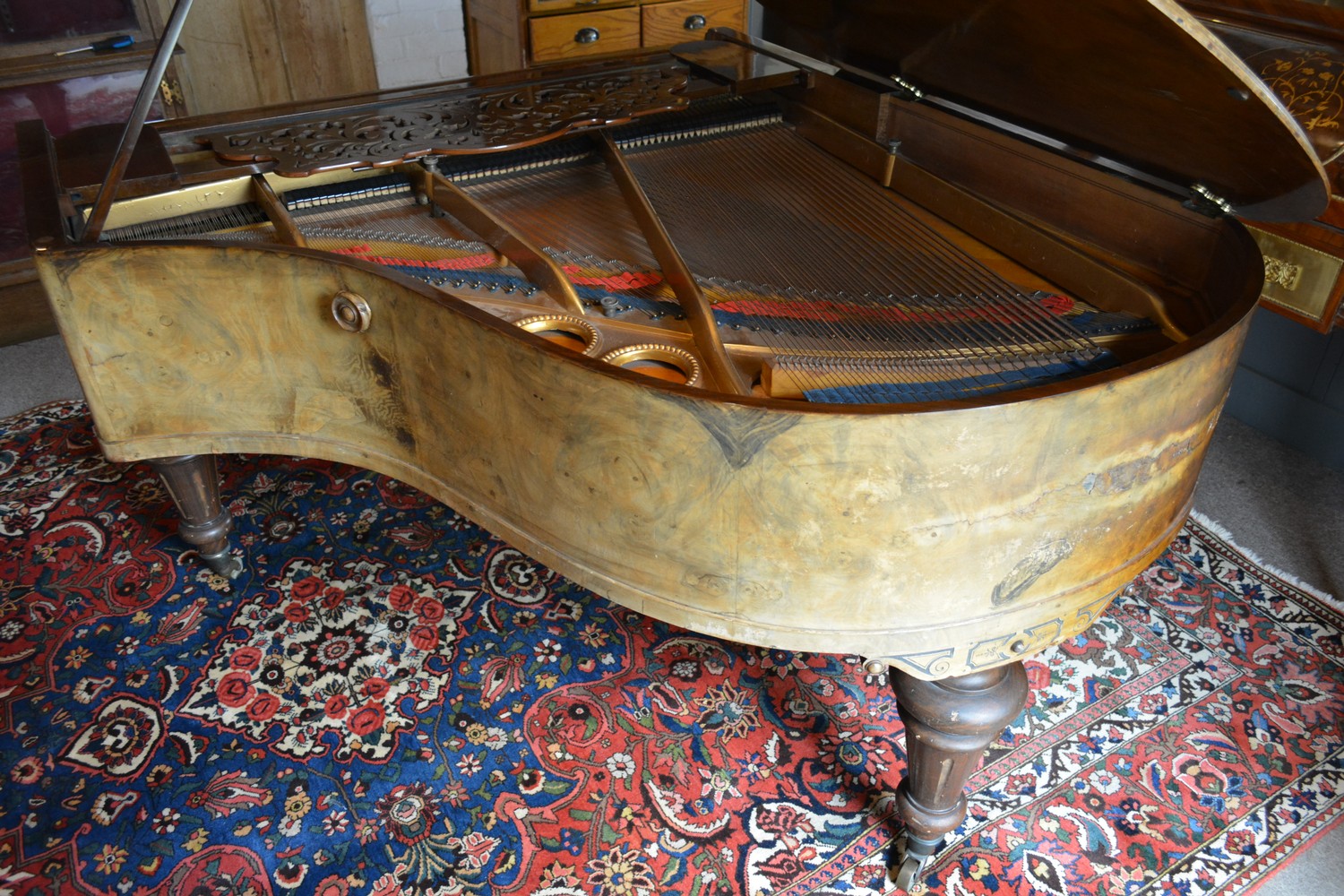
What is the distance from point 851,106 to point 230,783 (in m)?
1.93

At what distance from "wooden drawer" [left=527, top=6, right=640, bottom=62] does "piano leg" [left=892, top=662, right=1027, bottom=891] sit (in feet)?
9.05

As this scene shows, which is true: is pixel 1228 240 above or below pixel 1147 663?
above

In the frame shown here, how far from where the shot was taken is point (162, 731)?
2.08 m

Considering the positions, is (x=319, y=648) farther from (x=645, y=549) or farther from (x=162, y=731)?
(x=645, y=549)

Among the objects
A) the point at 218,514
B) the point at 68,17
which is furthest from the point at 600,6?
the point at 218,514

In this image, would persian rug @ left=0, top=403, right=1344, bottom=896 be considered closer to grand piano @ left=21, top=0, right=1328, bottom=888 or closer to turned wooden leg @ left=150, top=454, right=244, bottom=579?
turned wooden leg @ left=150, top=454, right=244, bottom=579

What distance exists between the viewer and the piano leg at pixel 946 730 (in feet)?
4.91

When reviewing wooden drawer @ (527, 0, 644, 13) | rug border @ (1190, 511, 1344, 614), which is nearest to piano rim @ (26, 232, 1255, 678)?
rug border @ (1190, 511, 1344, 614)

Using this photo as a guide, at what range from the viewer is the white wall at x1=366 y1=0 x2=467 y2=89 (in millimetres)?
3947

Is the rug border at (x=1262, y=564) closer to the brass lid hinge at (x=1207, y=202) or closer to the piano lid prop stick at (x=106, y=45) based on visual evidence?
the brass lid hinge at (x=1207, y=202)

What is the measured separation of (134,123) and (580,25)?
7.35 feet

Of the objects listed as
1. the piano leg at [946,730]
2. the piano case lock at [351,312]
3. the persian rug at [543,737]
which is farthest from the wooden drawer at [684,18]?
the piano leg at [946,730]

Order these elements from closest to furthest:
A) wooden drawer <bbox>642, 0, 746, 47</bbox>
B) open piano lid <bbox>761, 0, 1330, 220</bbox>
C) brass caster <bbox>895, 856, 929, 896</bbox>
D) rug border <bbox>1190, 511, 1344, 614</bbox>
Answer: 1. open piano lid <bbox>761, 0, 1330, 220</bbox>
2. brass caster <bbox>895, 856, 929, 896</bbox>
3. rug border <bbox>1190, 511, 1344, 614</bbox>
4. wooden drawer <bbox>642, 0, 746, 47</bbox>

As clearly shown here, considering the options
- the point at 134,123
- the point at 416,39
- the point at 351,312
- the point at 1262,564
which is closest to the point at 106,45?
the point at 416,39
